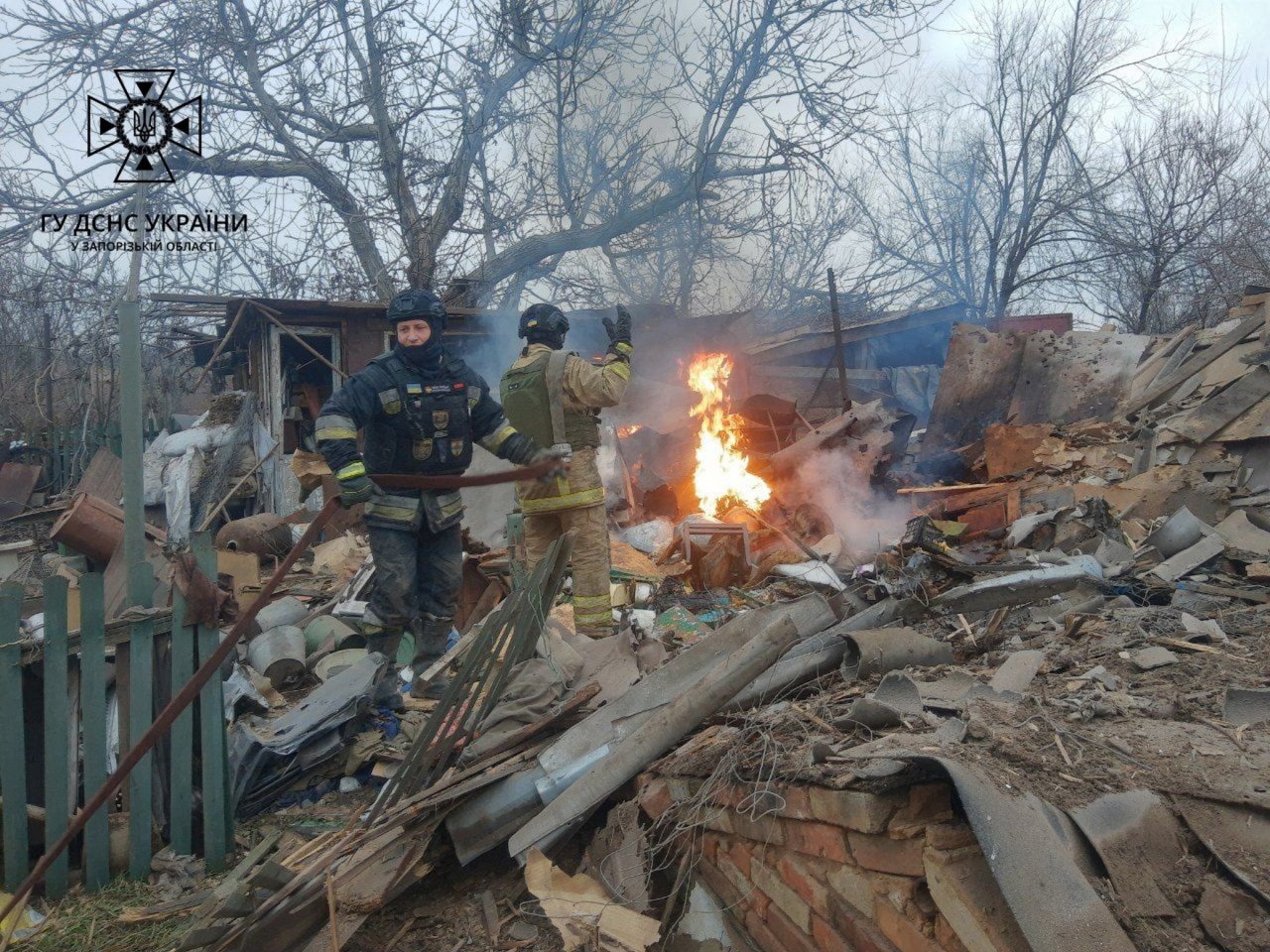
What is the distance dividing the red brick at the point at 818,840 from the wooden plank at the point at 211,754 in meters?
2.40

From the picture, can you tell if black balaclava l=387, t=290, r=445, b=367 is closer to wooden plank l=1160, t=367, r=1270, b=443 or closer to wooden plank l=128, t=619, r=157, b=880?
wooden plank l=128, t=619, r=157, b=880

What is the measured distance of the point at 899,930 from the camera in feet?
6.72

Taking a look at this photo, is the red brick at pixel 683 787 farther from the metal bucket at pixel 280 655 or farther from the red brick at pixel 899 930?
the metal bucket at pixel 280 655

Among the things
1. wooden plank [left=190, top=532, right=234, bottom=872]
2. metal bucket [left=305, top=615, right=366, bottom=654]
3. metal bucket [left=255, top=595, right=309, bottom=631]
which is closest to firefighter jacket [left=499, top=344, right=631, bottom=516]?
metal bucket [left=305, top=615, right=366, bottom=654]

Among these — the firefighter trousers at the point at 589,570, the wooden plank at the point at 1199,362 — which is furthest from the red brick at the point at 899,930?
the wooden plank at the point at 1199,362

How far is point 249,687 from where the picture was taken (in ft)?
15.8

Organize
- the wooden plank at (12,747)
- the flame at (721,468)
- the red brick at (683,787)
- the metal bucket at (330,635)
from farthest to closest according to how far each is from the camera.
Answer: the flame at (721,468)
the metal bucket at (330,635)
the wooden plank at (12,747)
the red brick at (683,787)

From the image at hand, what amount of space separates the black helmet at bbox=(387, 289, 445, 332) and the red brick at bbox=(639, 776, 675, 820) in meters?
3.10

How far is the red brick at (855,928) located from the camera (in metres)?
2.12

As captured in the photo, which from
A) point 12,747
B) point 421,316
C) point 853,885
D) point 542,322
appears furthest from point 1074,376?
point 12,747

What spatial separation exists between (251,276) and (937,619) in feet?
46.5

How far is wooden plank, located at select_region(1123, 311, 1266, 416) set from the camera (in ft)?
28.3

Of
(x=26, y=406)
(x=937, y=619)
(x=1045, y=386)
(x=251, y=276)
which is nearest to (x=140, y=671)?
(x=937, y=619)

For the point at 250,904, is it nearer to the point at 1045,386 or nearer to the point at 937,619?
the point at 937,619
